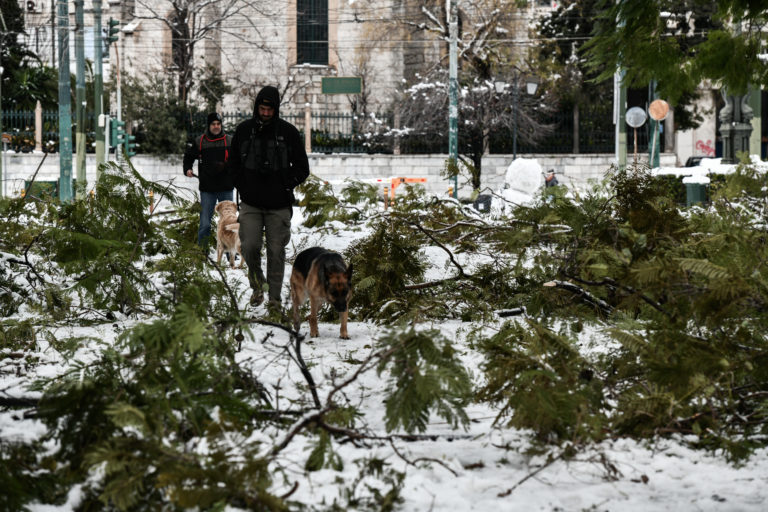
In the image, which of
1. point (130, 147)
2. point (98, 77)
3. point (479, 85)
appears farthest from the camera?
point (479, 85)

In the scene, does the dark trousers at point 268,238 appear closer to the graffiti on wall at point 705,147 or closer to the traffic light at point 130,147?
the traffic light at point 130,147

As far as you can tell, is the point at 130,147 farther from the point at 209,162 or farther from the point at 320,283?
the point at 320,283

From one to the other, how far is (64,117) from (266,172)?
18327 millimetres

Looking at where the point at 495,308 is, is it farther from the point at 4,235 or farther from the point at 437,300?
the point at 4,235

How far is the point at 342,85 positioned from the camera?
130 ft

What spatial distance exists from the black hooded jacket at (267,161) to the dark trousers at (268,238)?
0.09 m

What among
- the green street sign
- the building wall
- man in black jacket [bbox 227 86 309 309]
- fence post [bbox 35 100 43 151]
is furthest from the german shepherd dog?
the building wall

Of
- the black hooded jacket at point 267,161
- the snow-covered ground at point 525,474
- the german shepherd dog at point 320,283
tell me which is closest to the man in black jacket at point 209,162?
the black hooded jacket at point 267,161

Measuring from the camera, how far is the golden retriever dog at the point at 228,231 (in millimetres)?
11164

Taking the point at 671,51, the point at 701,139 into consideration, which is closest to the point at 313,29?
the point at 701,139

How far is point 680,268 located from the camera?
3939 mm

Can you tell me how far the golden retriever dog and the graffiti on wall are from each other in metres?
38.7

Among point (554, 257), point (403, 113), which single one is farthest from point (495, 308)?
point (403, 113)

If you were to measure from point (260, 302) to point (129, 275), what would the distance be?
4.33 feet
